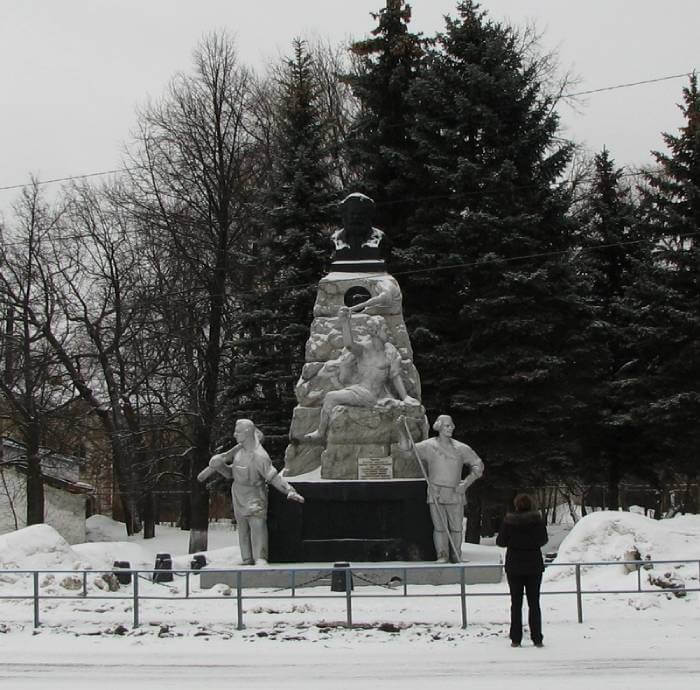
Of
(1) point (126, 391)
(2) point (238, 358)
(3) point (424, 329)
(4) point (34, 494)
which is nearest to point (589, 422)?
(3) point (424, 329)

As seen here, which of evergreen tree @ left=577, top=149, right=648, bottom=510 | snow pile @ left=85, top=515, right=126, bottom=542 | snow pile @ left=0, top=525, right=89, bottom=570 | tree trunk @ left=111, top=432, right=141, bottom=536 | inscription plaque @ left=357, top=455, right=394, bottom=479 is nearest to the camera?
snow pile @ left=0, top=525, right=89, bottom=570

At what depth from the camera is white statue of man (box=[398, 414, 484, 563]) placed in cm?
1536

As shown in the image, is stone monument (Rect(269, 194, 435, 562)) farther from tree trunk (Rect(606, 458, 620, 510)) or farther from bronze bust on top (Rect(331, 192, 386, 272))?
tree trunk (Rect(606, 458, 620, 510))

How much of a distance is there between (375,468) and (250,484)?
209cm

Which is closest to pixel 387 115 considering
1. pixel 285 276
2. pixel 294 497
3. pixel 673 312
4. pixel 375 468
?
pixel 285 276

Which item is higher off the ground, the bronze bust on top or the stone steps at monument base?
the bronze bust on top

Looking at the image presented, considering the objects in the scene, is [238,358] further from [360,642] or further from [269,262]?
[360,642]

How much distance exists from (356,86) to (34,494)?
14.6 meters

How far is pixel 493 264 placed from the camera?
23.7m

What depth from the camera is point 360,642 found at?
977 centimetres

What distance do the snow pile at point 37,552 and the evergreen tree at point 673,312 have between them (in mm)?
13417

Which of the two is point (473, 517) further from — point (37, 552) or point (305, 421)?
point (37, 552)

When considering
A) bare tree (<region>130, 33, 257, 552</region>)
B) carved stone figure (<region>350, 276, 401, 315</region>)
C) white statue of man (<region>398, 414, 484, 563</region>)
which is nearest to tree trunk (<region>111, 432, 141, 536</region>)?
bare tree (<region>130, 33, 257, 552</region>)

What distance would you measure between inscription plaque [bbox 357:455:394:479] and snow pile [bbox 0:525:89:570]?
4.52 metres
